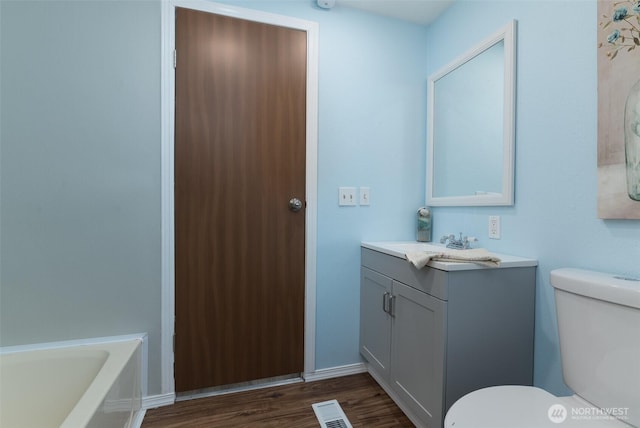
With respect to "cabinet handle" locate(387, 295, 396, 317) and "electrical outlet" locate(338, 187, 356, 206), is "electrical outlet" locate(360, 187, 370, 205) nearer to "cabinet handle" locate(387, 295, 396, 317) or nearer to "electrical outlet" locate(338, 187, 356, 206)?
"electrical outlet" locate(338, 187, 356, 206)

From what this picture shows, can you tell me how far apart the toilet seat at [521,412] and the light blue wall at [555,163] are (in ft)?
1.11

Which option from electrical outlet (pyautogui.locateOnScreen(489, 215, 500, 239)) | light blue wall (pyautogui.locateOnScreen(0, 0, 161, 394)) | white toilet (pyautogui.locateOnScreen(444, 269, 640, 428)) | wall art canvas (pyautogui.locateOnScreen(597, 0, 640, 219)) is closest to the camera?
white toilet (pyautogui.locateOnScreen(444, 269, 640, 428))

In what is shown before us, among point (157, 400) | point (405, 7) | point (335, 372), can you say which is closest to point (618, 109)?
point (405, 7)

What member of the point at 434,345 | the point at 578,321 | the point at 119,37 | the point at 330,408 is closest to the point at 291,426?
the point at 330,408

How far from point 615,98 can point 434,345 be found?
1.10m

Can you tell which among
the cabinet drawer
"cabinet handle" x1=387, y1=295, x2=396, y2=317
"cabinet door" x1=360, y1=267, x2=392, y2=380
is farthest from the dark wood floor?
the cabinet drawer

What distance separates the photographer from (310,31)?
181 centimetres

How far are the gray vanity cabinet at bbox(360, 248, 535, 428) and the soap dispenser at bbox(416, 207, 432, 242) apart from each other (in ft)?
1.96

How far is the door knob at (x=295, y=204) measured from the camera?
1.79 meters

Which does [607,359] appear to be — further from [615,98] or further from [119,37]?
[119,37]

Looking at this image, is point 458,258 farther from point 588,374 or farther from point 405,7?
point 405,7

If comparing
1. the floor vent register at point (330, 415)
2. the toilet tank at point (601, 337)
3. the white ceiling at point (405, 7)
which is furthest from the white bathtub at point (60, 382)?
the white ceiling at point (405, 7)

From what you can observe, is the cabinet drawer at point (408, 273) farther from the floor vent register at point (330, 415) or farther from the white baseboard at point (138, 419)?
the white baseboard at point (138, 419)

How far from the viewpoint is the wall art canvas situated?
967mm
